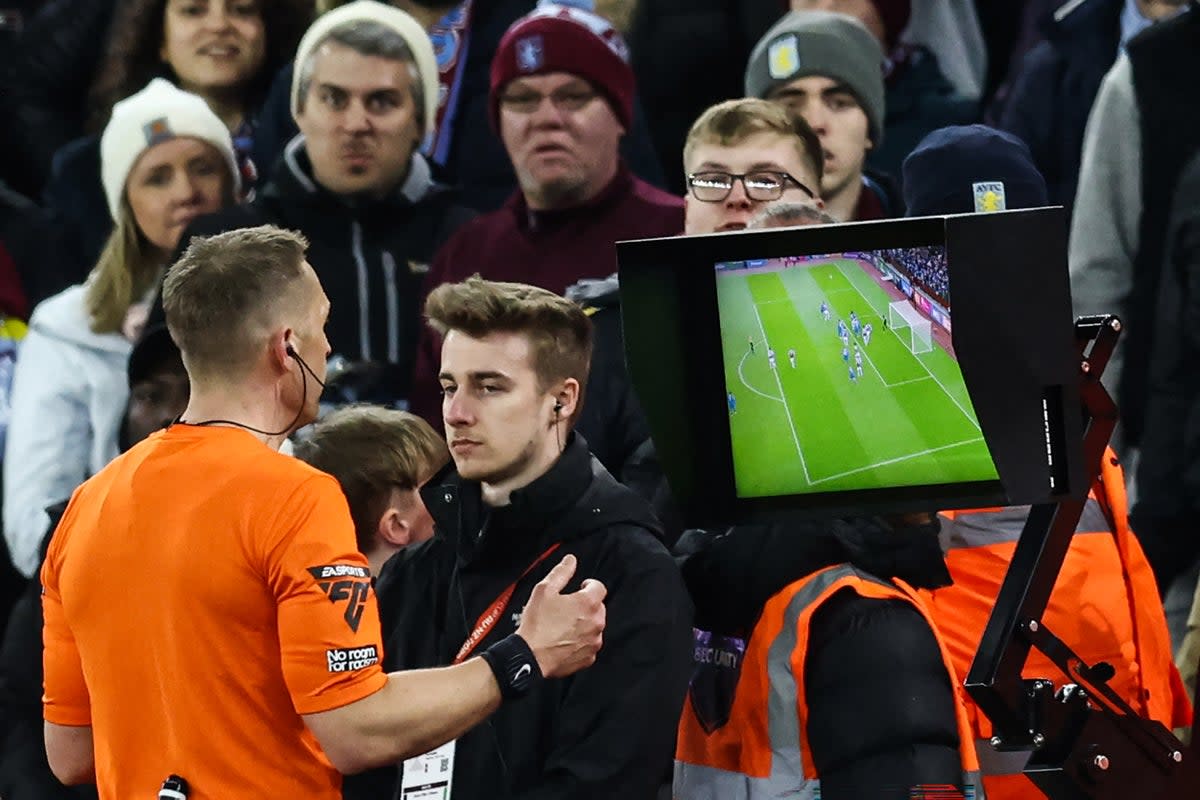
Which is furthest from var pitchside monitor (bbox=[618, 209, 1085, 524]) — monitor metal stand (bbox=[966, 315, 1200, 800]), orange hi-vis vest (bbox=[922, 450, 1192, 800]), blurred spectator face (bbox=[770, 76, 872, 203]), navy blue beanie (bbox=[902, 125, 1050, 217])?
blurred spectator face (bbox=[770, 76, 872, 203])

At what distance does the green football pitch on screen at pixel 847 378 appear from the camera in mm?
3111

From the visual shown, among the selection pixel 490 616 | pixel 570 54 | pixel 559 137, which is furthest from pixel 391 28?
pixel 490 616

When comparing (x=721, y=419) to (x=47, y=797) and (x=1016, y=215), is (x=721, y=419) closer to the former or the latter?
(x=1016, y=215)

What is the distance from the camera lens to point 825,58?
582 cm

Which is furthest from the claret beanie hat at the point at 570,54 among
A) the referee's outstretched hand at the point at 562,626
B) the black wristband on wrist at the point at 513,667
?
the black wristband on wrist at the point at 513,667

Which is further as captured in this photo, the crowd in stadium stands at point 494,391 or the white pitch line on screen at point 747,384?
the crowd in stadium stands at point 494,391

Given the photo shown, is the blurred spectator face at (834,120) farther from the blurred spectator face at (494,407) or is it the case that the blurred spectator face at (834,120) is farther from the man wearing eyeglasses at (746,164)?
the blurred spectator face at (494,407)

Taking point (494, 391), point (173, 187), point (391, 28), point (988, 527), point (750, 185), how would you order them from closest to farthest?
point (494, 391) < point (988, 527) < point (750, 185) < point (391, 28) < point (173, 187)

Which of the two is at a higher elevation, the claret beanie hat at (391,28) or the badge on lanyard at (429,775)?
the claret beanie hat at (391,28)

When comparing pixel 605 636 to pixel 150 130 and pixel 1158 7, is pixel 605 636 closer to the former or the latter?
pixel 150 130

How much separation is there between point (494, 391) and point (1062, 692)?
4.22 ft

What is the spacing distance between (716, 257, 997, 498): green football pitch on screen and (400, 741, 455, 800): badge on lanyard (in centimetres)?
102

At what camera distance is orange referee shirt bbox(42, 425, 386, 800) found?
11.2ft

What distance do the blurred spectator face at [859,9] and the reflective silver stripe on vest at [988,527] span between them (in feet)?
8.69
